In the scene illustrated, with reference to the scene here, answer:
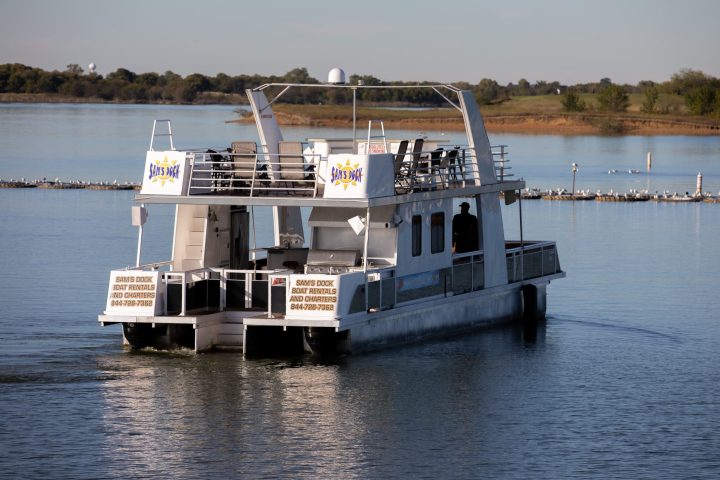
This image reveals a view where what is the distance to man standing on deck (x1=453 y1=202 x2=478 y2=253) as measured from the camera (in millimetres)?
31656

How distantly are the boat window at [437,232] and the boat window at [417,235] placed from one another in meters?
0.48

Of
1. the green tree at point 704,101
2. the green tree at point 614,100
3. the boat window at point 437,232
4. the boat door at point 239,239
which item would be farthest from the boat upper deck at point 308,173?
the green tree at point 614,100

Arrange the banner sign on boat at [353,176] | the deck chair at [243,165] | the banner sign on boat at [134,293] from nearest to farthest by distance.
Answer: the banner sign on boat at [134,293], the banner sign on boat at [353,176], the deck chair at [243,165]

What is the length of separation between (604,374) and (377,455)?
766cm

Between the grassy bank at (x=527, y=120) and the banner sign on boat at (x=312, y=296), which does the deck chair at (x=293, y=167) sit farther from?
the grassy bank at (x=527, y=120)

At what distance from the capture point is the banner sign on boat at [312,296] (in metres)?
26.0

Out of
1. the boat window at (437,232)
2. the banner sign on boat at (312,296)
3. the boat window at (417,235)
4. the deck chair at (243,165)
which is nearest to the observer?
the banner sign on boat at (312,296)

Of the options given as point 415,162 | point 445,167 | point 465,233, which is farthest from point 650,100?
point 415,162

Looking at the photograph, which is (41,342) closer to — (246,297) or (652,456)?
(246,297)

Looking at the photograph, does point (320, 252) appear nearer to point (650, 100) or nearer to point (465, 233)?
point (465, 233)

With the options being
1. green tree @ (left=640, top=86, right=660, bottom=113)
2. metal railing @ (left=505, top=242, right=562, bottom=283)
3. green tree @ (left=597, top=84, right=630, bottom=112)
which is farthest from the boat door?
green tree @ (left=640, top=86, right=660, bottom=113)

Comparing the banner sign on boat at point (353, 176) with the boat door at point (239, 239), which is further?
the boat door at point (239, 239)

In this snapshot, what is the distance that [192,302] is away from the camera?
90.8 ft

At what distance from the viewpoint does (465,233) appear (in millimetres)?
31672
